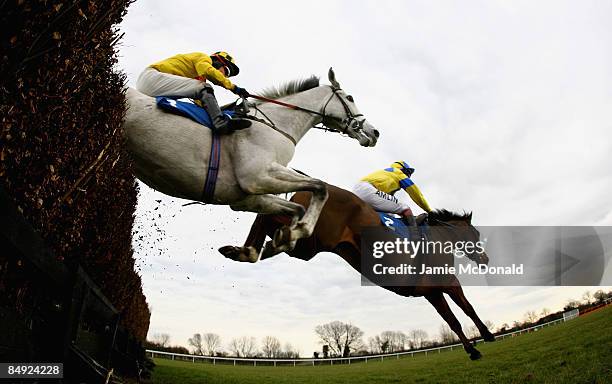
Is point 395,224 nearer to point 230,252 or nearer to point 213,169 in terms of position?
point 230,252

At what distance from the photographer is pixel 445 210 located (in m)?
7.36

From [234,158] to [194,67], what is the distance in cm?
122

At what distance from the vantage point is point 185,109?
13.6 ft

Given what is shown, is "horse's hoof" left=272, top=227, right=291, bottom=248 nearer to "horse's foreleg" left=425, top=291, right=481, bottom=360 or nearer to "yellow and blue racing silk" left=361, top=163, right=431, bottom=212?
"yellow and blue racing silk" left=361, top=163, right=431, bottom=212

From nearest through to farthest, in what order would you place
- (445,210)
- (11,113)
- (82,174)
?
(11,113)
(82,174)
(445,210)

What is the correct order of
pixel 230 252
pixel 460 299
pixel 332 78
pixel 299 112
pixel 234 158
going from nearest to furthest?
1. pixel 234 158
2. pixel 230 252
3. pixel 299 112
4. pixel 332 78
5. pixel 460 299

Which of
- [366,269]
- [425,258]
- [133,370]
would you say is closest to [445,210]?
[425,258]

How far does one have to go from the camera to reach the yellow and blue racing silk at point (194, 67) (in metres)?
4.38

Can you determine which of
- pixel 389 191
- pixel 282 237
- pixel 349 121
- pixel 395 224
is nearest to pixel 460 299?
pixel 395 224

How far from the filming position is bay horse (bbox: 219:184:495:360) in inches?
210

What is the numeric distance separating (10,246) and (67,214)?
1889 mm

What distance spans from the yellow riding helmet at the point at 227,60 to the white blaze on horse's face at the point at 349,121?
1.36 m

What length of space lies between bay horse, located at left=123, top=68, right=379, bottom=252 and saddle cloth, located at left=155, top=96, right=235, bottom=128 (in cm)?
6

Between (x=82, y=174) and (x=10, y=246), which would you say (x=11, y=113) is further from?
(x=82, y=174)
